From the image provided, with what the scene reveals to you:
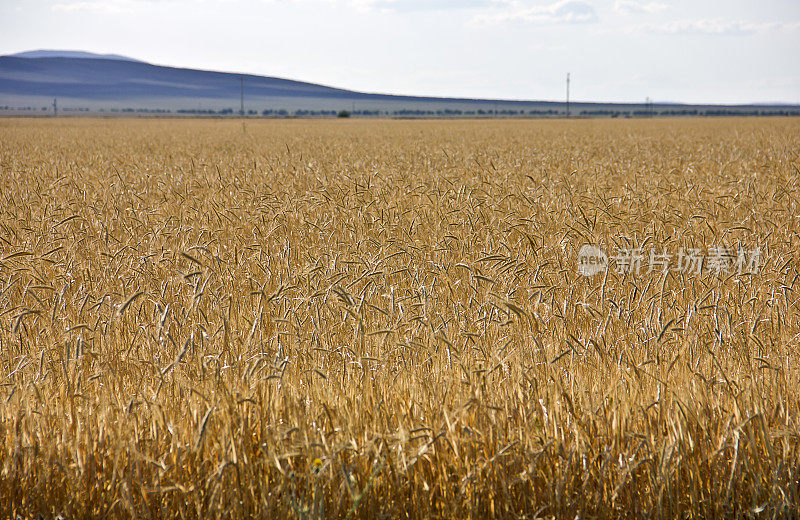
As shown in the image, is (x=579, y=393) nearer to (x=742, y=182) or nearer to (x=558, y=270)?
(x=558, y=270)

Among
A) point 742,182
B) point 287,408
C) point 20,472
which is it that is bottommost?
point 20,472

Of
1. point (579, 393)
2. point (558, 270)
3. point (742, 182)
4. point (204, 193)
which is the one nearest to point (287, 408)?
point (579, 393)

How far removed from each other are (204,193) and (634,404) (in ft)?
23.5

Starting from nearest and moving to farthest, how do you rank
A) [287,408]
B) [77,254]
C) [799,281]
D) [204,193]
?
[287,408] → [799,281] → [77,254] → [204,193]

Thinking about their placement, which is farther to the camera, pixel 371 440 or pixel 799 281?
pixel 799 281

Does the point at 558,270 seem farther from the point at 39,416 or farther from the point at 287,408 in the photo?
the point at 39,416

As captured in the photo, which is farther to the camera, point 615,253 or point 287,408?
point 615,253

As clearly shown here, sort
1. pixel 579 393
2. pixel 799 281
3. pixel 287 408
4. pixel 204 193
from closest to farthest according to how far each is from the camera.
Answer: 1. pixel 287 408
2. pixel 579 393
3. pixel 799 281
4. pixel 204 193

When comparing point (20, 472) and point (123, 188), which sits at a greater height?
point (123, 188)

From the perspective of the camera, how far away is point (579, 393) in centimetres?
269

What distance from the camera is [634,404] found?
8.39 feet

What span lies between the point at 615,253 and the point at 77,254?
4.23m

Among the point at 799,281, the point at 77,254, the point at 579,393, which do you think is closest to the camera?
the point at 579,393

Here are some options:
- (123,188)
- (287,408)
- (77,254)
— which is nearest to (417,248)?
(77,254)
